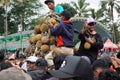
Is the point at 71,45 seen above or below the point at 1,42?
above

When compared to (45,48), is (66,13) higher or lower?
higher

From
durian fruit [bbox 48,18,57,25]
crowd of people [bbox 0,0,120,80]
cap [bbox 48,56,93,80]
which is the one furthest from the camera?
durian fruit [bbox 48,18,57,25]

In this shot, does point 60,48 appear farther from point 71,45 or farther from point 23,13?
point 23,13

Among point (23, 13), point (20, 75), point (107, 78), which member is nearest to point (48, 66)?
point (107, 78)

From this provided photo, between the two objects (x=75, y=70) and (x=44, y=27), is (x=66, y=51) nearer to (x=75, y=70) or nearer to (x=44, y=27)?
(x=44, y=27)

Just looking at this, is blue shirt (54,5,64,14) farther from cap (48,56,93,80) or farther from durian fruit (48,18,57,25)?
cap (48,56,93,80)

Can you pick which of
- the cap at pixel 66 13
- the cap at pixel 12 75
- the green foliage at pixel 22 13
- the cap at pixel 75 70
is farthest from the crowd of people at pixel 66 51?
the green foliage at pixel 22 13

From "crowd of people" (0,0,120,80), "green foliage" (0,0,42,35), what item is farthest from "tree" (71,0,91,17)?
"crowd of people" (0,0,120,80)

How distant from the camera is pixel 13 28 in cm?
6731

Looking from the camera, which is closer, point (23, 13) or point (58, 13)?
point (58, 13)

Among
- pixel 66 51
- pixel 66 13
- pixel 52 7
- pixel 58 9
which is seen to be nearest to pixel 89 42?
pixel 66 51

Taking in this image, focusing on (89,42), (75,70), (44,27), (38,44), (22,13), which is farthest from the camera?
(22,13)

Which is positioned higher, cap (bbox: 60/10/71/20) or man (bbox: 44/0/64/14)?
man (bbox: 44/0/64/14)

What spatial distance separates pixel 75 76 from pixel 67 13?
2.86 m
